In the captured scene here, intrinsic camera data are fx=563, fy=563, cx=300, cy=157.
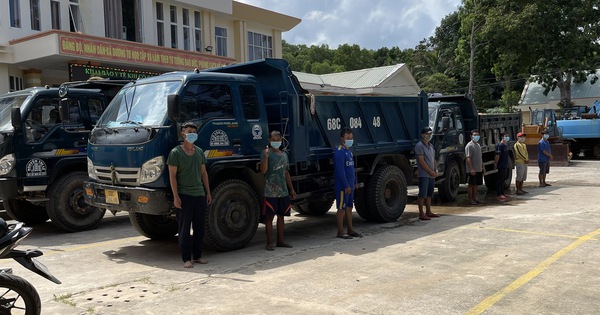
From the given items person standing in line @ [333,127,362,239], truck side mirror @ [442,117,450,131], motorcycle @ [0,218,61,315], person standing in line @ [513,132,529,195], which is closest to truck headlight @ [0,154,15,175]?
motorcycle @ [0,218,61,315]

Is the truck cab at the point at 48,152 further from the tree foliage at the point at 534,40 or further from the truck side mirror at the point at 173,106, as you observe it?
the tree foliage at the point at 534,40

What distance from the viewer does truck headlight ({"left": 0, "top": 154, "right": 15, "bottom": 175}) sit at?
29.9ft

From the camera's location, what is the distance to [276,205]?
7.86 meters

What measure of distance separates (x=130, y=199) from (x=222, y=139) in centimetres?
143

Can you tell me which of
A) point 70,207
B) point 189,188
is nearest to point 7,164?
point 70,207

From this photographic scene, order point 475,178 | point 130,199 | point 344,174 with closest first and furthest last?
point 130,199 → point 344,174 → point 475,178

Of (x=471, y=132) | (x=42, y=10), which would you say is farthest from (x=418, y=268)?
(x=42, y=10)

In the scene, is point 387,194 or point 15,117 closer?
point 15,117

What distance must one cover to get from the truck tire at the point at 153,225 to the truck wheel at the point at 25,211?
3163 mm

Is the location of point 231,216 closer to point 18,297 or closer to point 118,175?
point 118,175

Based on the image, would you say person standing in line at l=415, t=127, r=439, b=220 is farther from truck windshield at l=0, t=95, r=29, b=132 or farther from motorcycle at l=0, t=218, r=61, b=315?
motorcycle at l=0, t=218, r=61, b=315

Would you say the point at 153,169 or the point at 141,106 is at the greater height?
the point at 141,106

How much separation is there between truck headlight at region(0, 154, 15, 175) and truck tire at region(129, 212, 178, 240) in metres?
2.32

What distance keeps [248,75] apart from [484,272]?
4.28 m
